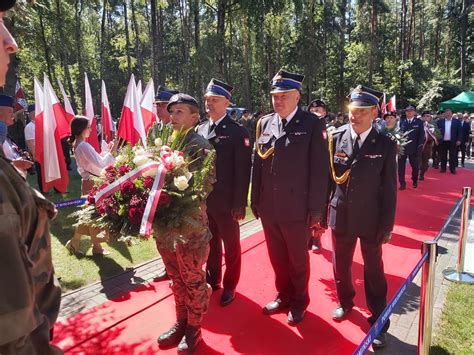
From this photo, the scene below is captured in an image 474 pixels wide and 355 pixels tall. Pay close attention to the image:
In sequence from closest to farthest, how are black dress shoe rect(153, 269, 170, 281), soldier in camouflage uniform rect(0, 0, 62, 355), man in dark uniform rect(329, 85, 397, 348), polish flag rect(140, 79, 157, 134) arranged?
1. soldier in camouflage uniform rect(0, 0, 62, 355)
2. man in dark uniform rect(329, 85, 397, 348)
3. black dress shoe rect(153, 269, 170, 281)
4. polish flag rect(140, 79, 157, 134)

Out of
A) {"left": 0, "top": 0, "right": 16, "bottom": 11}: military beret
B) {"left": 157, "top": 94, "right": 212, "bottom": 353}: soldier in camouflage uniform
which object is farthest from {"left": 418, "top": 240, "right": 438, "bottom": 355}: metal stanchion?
{"left": 0, "top": 0, "right": 16, "bottom": 11}: military beret

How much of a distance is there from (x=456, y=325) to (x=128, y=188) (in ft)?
10.3

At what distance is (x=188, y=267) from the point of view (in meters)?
2.97

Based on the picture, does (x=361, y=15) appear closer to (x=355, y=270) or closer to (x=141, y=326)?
(x=355, y=270)

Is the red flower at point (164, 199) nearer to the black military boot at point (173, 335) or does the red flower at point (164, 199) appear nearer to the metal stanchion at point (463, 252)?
the black military boot at point (173, 335)

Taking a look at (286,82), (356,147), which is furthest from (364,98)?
(286,82)

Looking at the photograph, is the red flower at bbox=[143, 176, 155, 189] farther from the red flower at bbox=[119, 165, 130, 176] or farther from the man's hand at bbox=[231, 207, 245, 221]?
A: the man's hand at bbox=[231, 207, 245, 221]

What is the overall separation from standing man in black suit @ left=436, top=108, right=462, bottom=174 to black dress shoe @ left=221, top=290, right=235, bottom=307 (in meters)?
10.4

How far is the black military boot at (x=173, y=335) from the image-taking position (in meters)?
3.21

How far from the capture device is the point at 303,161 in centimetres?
335

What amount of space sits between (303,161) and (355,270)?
217 cm

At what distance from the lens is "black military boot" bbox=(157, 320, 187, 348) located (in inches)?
126

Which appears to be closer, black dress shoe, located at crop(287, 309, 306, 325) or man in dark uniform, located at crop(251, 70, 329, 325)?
man in dark uniform, located at crop(251, 70, 329, 325)

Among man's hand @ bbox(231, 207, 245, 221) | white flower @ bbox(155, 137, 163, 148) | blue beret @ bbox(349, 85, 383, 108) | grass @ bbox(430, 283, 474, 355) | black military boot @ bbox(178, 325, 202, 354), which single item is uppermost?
blue beret @ bbox(349, 85, 383, 108)
